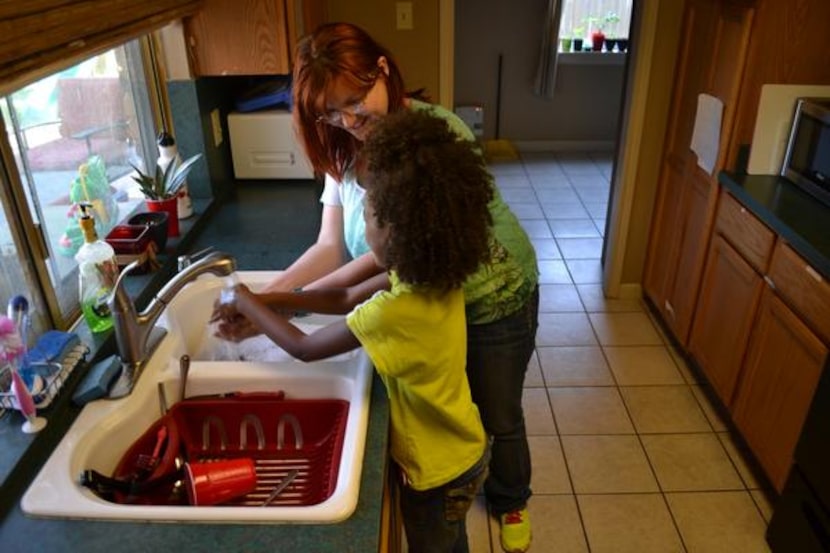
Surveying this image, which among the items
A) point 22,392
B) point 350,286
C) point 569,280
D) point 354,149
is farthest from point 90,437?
point 569,280

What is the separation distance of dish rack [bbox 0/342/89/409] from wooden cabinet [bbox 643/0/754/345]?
6.92 ft

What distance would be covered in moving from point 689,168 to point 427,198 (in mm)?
1981

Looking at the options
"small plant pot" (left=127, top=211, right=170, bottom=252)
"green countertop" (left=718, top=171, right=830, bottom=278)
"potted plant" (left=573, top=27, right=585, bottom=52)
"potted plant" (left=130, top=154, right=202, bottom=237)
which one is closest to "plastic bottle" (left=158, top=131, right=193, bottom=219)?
"potted plant" (left=130, top=154, right=202, bottom=237)

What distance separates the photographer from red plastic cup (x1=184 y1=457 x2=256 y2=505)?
3.66 feet

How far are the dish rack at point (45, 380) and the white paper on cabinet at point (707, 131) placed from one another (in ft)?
7.00

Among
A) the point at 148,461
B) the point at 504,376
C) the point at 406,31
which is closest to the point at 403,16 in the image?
the point at 406,31

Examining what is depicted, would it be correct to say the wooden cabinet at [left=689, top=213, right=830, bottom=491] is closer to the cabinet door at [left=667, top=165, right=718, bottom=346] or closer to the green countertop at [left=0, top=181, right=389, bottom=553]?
the cabinet door at [left=667, top=165, right=718, bottom=346]

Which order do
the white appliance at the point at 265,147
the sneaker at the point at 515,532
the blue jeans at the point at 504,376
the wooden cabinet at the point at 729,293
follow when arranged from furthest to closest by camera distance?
the white appliance at the point at 265,147
the wooden cabinet at the point at 729,293
the sneaker at the point at 515,532
the blue jeans at the point at 504,376

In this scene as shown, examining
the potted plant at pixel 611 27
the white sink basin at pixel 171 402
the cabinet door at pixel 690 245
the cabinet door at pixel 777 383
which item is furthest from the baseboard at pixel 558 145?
the white sink basin at pixel 171 402

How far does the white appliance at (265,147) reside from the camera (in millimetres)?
2209

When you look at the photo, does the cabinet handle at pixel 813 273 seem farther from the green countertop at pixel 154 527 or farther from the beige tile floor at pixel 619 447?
the green countertop at pixel 154 527

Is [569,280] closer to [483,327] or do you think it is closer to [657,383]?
[657,383]

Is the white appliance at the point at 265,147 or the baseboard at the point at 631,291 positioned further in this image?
the baseboard at the point at 631,291

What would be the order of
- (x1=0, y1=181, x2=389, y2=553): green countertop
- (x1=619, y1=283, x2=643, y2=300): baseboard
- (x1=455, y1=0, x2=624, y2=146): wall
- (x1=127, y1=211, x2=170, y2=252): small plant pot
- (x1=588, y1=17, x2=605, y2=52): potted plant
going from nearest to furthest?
1. (x1=0, y1=181, x2=389, y2=553): green countertop
2. (x1=127, y1=211, x2=170, y2=252): small plant pot
3. (x1=619, y1=283, x2=643, y2=300): baseboard
4. (x1=455, y1=0, x2=624, y2=146): wall
5. (x1=588, y1=17, x2=605, y2=52): potted plant
